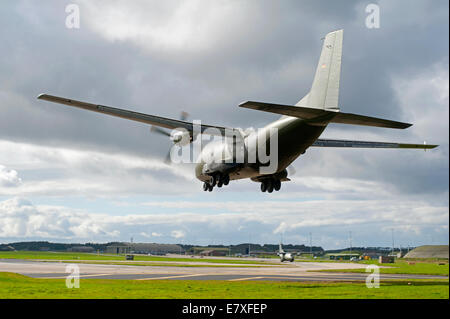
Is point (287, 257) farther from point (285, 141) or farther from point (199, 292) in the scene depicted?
point (285, 141)

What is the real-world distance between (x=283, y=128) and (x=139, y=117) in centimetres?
1128

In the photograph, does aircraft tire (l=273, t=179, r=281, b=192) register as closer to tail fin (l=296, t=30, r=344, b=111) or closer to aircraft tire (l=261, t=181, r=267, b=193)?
aircraft tire (l=261, t=181, r=267, b=193)

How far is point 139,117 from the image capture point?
37500 mm

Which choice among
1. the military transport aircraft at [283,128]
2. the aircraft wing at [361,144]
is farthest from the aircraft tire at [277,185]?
the aircraft wing at [361,144]

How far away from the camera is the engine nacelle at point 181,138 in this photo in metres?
41.3

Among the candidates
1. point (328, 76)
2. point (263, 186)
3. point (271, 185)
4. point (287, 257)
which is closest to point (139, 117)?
point (263, 186)

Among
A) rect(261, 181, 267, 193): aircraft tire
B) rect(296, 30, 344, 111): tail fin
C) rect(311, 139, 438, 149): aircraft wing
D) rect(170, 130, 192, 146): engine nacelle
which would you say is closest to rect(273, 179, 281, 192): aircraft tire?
rect(261, 181, 267, 193): aircraft tire

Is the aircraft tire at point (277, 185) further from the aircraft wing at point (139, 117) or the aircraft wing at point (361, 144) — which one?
the aircraft wing at point (139, 117)

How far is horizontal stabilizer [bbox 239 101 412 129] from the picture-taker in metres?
29.1
